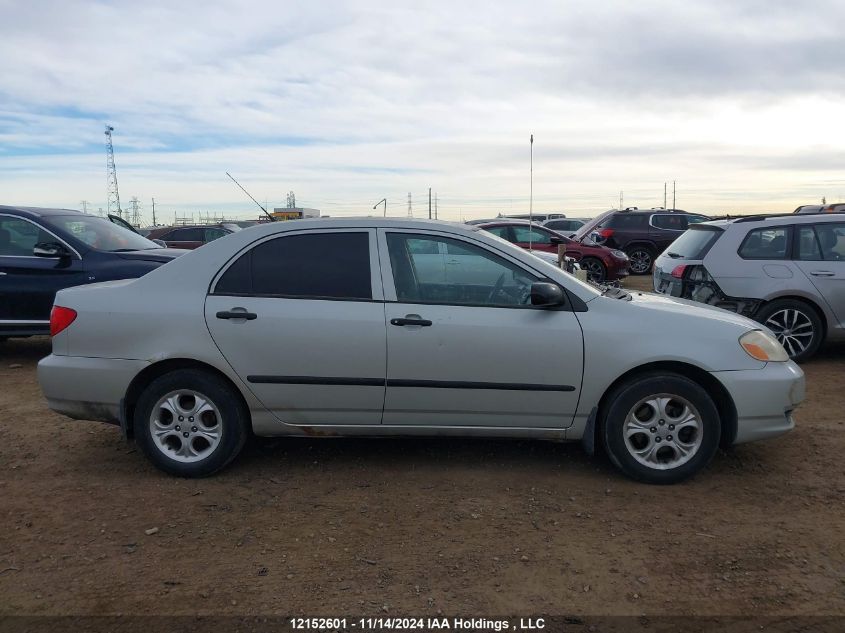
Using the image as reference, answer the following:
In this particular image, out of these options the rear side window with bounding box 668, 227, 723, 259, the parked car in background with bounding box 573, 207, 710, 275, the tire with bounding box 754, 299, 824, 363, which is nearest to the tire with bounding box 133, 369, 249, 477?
the rear side window with bounding box 668, 227, 723, 259

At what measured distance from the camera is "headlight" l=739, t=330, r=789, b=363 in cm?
419

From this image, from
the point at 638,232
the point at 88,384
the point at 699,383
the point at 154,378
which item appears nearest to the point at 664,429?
the point at 699,383

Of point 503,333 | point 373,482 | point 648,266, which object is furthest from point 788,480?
point 648,266

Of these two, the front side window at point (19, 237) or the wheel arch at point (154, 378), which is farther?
the front side window at point (19, 237)

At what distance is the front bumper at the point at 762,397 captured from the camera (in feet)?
13.5

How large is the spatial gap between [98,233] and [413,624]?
22.9ft

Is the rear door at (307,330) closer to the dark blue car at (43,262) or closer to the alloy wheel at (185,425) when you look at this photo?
the alloy wheel at (185,425)

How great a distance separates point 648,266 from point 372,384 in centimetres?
1570

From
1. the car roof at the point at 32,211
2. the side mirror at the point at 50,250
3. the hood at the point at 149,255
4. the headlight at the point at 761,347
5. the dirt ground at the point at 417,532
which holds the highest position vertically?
the car roof at the point at 32,211

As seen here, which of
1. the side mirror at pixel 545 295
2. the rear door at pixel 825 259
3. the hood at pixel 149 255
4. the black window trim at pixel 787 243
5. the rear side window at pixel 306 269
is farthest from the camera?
the hood at pixel 149 255

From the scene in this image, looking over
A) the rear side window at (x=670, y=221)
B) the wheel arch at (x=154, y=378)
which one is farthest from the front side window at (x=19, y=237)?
the rear side window at (x=670, y=221)

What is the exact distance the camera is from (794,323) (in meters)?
7.25

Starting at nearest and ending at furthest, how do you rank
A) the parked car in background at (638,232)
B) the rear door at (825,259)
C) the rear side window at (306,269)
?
the rear side window at (306,269), the rear door at (825,259), the parked car in background at (638,232)

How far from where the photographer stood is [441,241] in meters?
4.31
